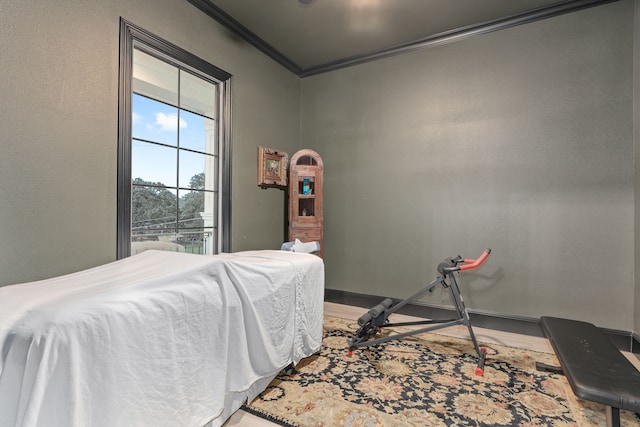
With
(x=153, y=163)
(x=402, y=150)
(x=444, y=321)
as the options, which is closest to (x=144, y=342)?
(x=153, y=163)

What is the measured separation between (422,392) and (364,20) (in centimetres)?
333

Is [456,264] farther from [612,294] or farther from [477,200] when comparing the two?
[612,294]

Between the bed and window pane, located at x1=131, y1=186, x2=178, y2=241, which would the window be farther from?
the bed

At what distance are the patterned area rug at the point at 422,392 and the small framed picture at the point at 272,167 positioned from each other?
1.97 m

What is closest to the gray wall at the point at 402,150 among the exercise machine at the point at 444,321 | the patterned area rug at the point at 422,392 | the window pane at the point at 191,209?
the window pane at the point at 191,209

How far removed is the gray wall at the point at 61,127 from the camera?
1.72 meters

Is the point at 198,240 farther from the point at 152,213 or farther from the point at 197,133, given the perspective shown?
the point at 197,133

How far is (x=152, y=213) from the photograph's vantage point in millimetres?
2570

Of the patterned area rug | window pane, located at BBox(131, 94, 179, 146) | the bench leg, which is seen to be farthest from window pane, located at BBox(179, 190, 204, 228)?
the bench leg

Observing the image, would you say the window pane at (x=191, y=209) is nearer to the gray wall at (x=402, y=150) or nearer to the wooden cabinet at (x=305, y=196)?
the gray wall at (x=402, y=150)

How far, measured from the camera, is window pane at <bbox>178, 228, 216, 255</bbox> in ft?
9.33

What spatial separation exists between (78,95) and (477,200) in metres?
3.54

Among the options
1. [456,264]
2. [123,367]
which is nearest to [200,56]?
[123,367]

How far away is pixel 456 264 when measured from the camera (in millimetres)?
2508
